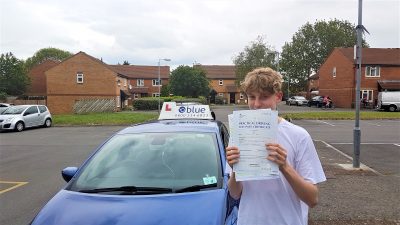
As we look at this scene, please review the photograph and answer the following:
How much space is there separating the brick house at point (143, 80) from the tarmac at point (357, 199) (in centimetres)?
6588

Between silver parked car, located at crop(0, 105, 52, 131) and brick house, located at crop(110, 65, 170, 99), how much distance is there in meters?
47.2

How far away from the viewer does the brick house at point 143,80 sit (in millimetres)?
75125

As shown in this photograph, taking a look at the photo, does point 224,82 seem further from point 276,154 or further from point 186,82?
point 276,154

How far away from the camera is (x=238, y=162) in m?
2.06

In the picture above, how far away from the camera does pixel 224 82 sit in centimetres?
8394

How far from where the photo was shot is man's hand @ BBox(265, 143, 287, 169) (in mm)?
1991

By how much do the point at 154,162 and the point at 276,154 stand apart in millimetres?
2388

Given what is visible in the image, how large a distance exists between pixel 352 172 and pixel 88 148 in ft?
30.5

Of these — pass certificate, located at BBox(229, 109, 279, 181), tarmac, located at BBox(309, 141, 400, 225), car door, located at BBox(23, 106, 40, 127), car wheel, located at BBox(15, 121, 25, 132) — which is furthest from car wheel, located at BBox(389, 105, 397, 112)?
pass certificate, located at BBox(229, 109, 279, 181)

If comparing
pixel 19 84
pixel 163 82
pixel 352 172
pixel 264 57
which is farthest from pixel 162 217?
pixel 163 82

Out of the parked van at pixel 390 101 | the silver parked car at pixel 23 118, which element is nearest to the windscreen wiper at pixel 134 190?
the silver parked car at pixel 23 118

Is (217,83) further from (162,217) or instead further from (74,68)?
(162,217)

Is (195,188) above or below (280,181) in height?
below

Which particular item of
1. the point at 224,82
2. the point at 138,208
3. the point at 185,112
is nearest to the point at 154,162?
the point at 138,208
